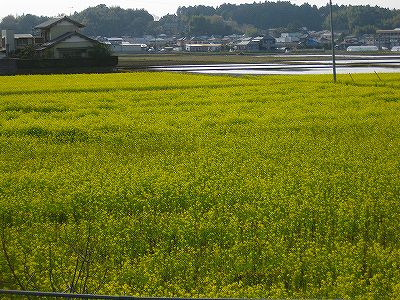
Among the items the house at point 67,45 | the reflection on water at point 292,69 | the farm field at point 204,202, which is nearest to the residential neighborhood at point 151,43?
the house at point 67,45

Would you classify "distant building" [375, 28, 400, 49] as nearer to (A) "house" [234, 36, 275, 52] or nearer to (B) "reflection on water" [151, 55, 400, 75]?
(A) "house" [234, 36, 275, 52]

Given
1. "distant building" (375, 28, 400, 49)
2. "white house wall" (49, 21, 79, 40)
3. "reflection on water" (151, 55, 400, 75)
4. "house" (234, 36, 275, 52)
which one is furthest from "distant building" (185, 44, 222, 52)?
"white house wall" (49, 21, 79, 40)

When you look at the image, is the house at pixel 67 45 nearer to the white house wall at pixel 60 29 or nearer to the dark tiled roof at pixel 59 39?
the dark tiled roof at pixel 59 39

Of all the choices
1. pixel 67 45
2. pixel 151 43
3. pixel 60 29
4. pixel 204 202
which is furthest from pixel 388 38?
pixel 204 202

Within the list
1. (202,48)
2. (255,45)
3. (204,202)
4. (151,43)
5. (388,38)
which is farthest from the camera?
(151,43)

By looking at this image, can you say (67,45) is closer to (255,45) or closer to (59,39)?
(59,39)

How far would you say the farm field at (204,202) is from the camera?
919cm

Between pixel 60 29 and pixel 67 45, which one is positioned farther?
pixel 60 29

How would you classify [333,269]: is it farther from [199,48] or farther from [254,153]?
[199,48]

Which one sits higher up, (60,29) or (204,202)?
(60,29)

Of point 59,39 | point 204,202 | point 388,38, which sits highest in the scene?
point 59,39

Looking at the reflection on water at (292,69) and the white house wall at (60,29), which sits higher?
the white house wall at (60,29)

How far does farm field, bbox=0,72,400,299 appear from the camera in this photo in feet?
30.1

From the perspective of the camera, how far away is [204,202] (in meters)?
12.5
